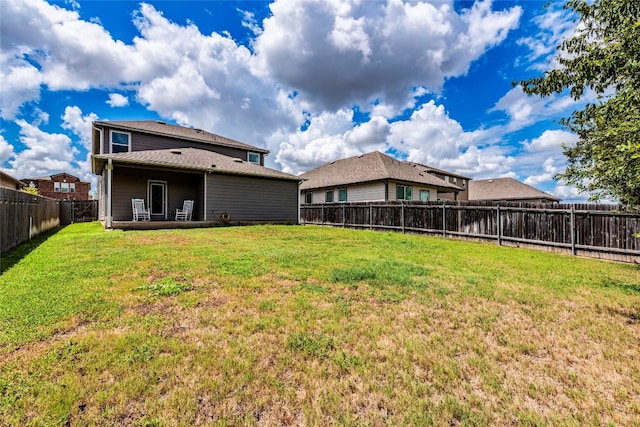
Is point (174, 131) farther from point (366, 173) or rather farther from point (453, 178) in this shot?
point (453, 178)

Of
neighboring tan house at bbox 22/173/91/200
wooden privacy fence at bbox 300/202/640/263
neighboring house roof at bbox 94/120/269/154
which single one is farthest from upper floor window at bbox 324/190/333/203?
neighboring tan house at bbox 22/173/91/200

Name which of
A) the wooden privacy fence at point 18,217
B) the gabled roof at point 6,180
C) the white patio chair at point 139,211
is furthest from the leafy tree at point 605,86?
the gabled roof at point 6,180

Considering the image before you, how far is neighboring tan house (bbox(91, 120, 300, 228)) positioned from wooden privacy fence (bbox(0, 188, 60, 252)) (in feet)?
6.90

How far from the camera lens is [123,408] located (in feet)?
5.58

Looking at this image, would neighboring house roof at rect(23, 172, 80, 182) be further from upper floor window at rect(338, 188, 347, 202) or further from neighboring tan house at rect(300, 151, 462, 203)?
upper floor window at rect(338, 188, 347, 202)

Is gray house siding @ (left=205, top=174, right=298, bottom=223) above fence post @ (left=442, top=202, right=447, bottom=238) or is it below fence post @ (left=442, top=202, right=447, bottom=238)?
above

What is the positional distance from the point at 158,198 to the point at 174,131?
21.1 feet

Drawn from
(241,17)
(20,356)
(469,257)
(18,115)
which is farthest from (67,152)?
(469,257)

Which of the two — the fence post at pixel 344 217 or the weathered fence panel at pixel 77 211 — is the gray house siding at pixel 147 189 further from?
the weathered fence panel at pixel 77 211

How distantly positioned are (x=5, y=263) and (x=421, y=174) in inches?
918

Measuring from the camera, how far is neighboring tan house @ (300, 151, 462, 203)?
1942cm

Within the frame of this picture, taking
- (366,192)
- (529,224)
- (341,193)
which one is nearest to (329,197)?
(341,193)

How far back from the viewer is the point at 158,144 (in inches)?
677

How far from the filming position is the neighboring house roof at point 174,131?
15.9 metres
